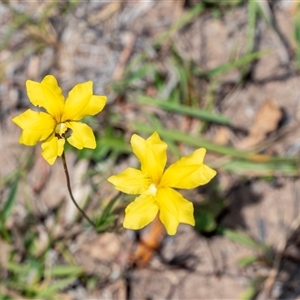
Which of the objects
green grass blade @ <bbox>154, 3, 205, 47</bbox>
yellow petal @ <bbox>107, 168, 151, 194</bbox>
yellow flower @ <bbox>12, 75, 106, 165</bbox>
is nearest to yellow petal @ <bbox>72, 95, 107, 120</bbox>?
yellow flower @ <bbox>12, 75, 106, 165</bbox>

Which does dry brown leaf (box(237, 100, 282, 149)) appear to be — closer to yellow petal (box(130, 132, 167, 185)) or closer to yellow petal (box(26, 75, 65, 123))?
yellow petal (box(130, 132, 167, 185))

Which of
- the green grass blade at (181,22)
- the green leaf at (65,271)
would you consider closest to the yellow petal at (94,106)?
the green leaf at (65,271)

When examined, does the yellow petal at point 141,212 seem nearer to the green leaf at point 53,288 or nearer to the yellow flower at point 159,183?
the yellow flower at point 159,183

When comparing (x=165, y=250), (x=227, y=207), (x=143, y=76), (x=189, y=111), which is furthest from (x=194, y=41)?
(x=165, y=250)

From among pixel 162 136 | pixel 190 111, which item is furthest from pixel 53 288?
pixel 190 111

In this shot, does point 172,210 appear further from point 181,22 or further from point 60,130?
point 181,22

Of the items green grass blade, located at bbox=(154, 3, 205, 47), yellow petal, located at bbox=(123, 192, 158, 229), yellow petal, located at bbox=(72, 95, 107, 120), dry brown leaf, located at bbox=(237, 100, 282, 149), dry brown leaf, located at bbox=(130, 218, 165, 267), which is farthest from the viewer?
green grass blade, located at bbox=(154, 3, 205, 47)
